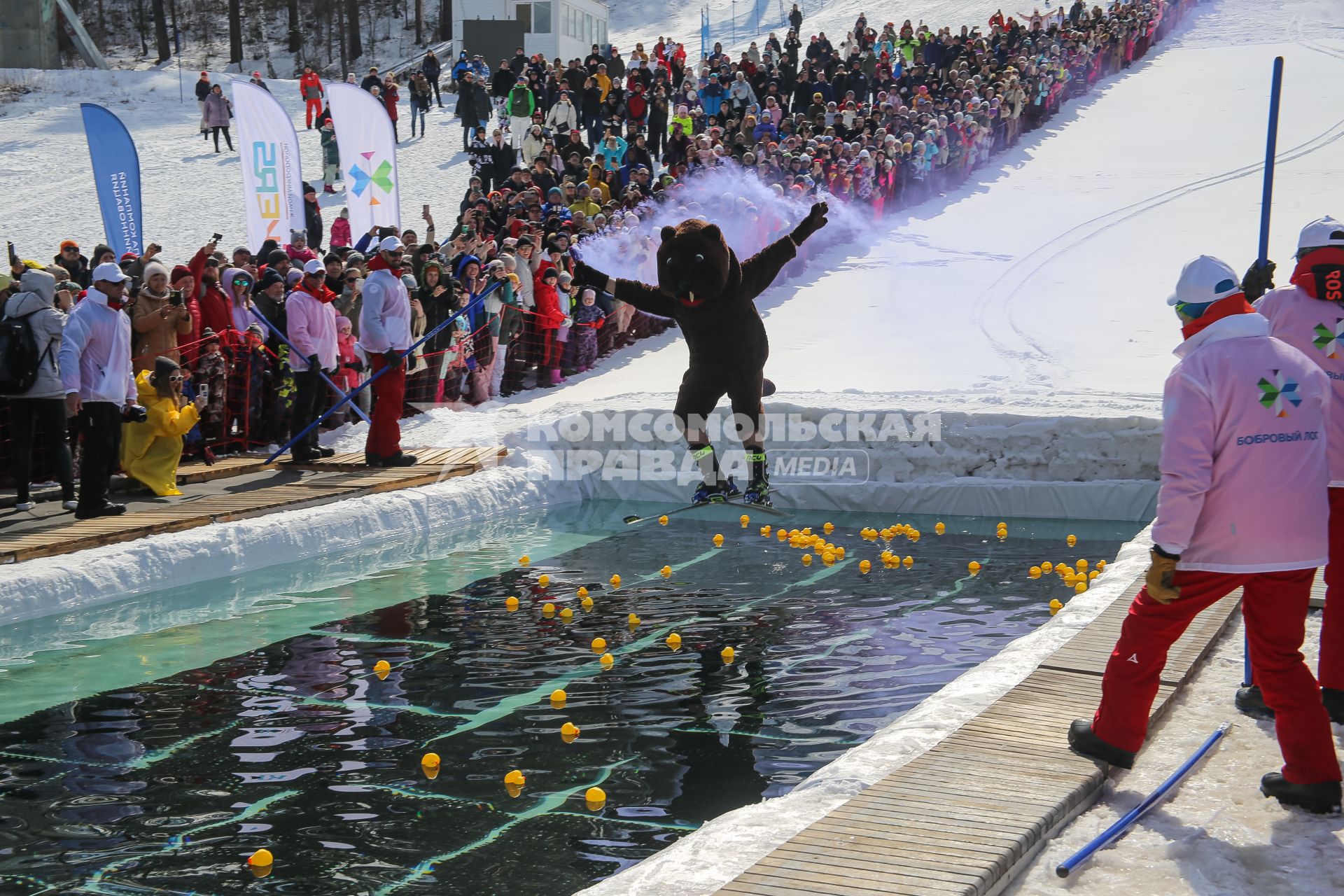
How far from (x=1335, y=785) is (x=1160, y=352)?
42.9ft

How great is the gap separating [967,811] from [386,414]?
27.2 ft

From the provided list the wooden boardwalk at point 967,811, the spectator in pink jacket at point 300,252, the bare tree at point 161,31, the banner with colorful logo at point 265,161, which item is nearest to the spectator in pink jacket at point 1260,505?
the wooden boardwalk at point 967,811

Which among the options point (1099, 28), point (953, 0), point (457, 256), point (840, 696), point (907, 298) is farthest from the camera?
point (953, 0)

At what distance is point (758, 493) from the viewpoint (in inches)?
372

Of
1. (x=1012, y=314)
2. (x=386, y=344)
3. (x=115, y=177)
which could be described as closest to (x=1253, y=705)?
(x=386, y=344)

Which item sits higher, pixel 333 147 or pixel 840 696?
pixel 333 147

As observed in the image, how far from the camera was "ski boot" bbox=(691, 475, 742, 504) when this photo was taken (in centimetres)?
931

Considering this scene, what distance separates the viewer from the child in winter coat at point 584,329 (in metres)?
16.4

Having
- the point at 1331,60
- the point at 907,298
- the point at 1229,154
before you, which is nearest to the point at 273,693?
the point at 907,298

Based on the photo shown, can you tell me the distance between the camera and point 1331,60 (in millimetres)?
34188

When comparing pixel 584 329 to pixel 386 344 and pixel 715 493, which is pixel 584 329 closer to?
pixel 386 344

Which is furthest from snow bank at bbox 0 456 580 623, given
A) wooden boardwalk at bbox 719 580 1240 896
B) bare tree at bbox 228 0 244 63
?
bare tree at bbox 228 0 244 63

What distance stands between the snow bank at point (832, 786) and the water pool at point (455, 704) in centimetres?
52

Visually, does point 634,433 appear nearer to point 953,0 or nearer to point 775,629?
point 775,629
